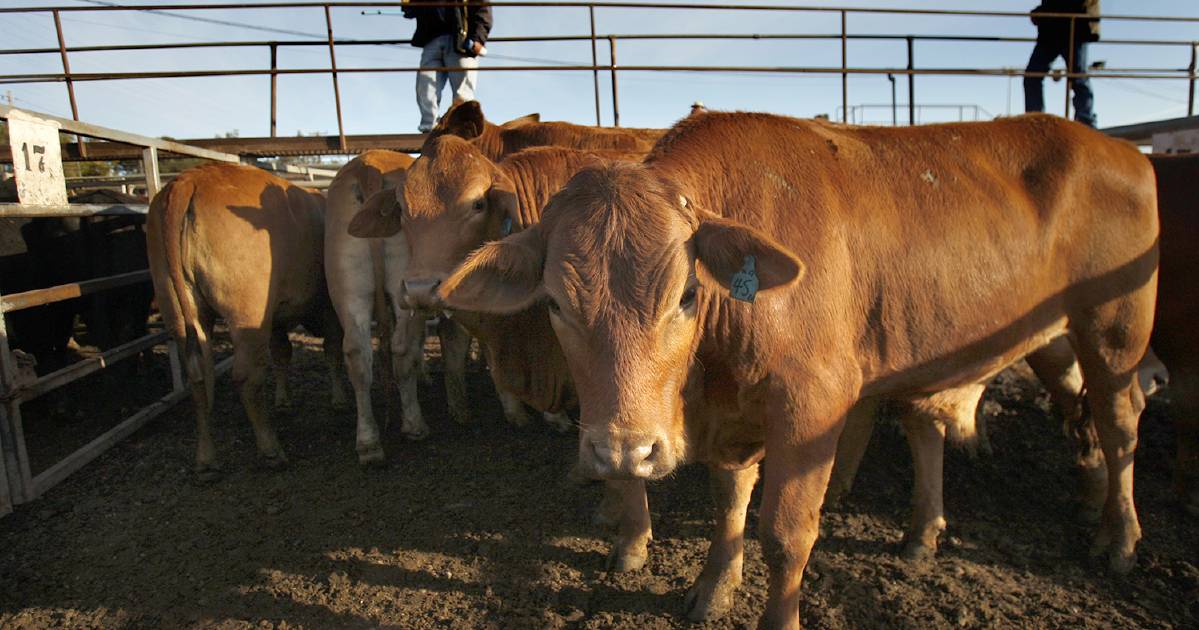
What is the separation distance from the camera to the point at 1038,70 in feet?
27.9

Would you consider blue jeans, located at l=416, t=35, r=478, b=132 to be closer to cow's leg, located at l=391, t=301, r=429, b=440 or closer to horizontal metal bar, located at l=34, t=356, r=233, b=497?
cow's leg, located at l=391, t=301, r=429, b=440

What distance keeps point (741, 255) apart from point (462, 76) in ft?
19.8

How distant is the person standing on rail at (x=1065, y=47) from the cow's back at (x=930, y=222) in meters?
5.99

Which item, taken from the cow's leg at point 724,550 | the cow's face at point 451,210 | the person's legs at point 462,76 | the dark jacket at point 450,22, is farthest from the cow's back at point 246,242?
the cow's leg at point 724,550

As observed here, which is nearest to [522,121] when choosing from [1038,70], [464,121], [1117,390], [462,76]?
[464,121]

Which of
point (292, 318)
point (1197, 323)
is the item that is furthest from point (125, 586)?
point (1197, 323)

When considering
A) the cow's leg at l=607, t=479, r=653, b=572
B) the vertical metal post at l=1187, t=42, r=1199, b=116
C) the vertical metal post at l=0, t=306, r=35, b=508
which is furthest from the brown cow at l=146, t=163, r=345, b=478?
the vertical metal post at l=1187, t=42, r=1199, b=116

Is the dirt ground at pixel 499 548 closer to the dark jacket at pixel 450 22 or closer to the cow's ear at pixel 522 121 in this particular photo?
the cow's ear at pixel 522 121

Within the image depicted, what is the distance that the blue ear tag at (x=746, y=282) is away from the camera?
2264mm

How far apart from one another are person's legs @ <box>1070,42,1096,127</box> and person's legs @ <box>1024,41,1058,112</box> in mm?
281

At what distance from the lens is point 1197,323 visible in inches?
158

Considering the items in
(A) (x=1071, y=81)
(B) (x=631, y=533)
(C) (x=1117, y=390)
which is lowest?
(B) (x=631, y=533)

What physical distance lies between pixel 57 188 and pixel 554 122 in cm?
356

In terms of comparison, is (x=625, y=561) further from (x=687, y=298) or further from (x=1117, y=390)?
(x=1117, y=390)
